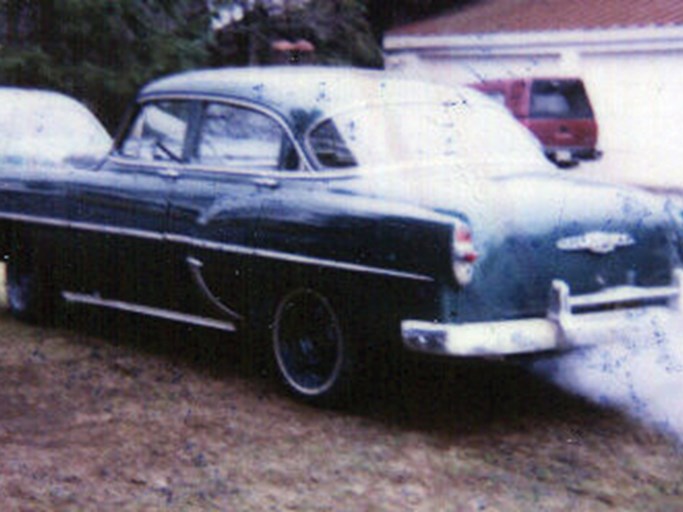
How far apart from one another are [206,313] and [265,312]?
547mm

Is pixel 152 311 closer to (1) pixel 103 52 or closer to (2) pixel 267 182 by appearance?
(2) pixel 267 182

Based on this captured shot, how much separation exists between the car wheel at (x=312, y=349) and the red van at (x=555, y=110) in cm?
1239

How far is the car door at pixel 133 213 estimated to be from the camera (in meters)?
6.59

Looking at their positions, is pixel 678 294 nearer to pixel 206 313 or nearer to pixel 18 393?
pixel 206 313

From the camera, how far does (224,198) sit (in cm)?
618

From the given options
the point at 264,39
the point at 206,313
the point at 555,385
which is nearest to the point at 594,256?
the point at 555,385

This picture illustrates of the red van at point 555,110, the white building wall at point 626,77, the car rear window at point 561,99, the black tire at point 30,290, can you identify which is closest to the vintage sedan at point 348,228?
the black tire at point 30,290

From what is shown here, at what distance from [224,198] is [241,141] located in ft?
1.21

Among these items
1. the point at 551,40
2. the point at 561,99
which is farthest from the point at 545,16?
the point at 561,99

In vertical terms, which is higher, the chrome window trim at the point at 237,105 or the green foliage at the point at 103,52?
the green foliage at the point at 103,52

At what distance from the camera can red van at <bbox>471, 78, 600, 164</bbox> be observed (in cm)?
1802

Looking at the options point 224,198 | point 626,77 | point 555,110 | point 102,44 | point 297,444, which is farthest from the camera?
point 626,77

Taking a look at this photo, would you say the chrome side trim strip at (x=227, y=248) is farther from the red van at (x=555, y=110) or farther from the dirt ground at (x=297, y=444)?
the red van at (x=555, y=110)

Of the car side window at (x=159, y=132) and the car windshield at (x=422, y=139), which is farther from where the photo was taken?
the car side window at (x=159, y=132)
